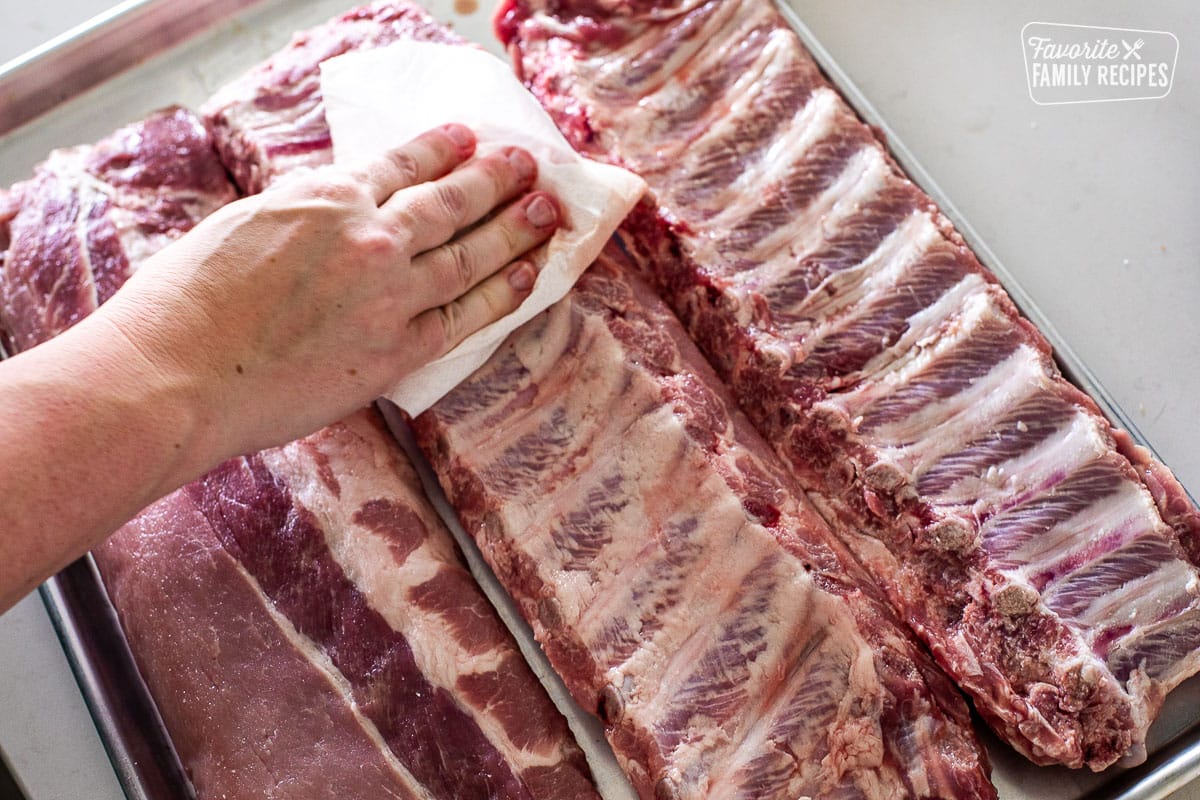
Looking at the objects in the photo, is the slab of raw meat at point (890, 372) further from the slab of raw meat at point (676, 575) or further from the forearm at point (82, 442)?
the forearm at point (82, 442)

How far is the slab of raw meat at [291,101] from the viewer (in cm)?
350

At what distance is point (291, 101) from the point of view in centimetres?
360

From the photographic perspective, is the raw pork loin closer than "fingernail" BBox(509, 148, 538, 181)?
Yes

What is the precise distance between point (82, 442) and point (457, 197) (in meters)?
1.20

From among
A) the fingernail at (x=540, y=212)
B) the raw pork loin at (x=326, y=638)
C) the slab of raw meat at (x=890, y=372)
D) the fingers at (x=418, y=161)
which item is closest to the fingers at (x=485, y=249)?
the fingernail at (x=540, y=212)

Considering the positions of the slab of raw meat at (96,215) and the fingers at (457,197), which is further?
the slab of raw meat at (96,215)

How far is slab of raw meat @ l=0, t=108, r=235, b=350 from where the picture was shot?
3408 mm

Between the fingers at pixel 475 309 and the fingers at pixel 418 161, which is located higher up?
the fingers at pixel 418 161

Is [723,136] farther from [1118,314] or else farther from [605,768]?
[605,768]

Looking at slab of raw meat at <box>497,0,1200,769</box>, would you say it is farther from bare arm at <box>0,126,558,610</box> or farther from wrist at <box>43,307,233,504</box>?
wrist at <box>43,307,233,504</box>

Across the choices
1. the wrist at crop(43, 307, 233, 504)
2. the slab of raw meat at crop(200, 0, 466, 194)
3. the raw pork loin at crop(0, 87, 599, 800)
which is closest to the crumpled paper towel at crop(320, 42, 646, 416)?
the slab of raw meat at crop(200, 0, 466, 194)

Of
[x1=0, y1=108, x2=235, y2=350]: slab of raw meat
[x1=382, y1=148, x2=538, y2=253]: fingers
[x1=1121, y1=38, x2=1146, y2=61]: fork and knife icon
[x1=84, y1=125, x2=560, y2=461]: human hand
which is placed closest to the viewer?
[x1=84, y1=125, x2=560, y2=461]: human hand

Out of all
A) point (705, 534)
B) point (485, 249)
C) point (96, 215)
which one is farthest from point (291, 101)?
point (705, 534)

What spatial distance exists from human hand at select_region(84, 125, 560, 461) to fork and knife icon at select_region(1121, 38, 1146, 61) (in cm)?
283
